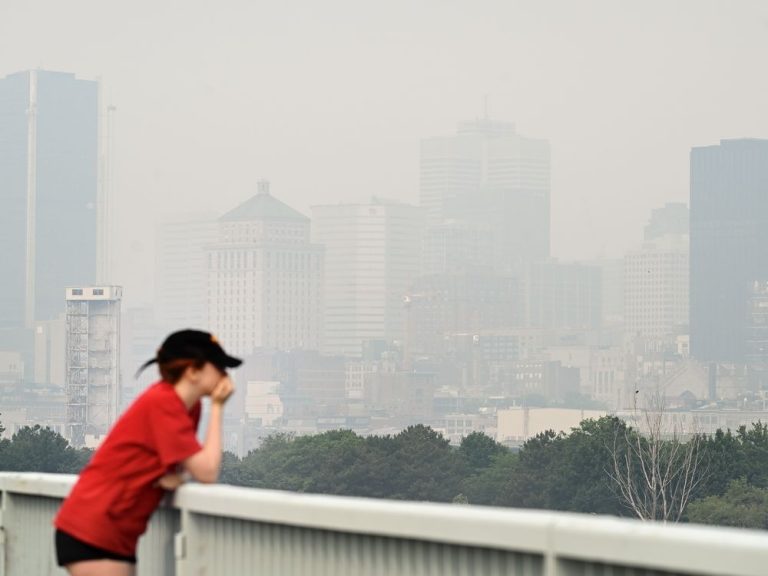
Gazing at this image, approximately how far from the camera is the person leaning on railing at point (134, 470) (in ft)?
15.9

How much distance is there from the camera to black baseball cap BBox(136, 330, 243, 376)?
502 centimetres

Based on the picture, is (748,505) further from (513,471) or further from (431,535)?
(431,535)

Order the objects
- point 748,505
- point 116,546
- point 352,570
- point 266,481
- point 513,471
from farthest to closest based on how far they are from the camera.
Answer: point 266,481 → point 513,471 → point 748,505 → point 116,546 → point 352,570

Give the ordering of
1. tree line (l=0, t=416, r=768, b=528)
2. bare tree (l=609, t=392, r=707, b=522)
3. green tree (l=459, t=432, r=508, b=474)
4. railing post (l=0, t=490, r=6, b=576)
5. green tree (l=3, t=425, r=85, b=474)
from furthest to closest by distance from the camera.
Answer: green tree (l=3, t=425, r=85, b=474)
green tree (l=459, t=432, r=508, b=474)
tree line (l=0, t=416, r=768, b=528)
bare tree (l=609, t=392, r=707, b=522)
railing post (l=0, t=490, r=6, b=576)

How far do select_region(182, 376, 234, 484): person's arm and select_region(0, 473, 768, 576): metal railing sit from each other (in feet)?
0.31

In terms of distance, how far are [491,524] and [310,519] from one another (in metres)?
0.85

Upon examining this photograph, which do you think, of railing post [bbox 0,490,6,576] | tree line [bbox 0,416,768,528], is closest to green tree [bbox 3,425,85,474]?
tree line [bbox 0,416,768,528]

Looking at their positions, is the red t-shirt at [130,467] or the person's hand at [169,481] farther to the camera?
the person's hand at [169,481]

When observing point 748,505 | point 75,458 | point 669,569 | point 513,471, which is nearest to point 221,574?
point 669,569

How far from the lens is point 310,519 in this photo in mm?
4570

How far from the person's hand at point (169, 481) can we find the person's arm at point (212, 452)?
3.4 inches

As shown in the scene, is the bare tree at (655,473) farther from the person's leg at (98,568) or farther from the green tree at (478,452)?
the person's leg at (98,568)

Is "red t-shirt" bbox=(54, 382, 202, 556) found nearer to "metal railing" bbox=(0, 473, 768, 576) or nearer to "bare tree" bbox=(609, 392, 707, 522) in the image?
"metal railing" bbox=(0, 473, 768, 576)

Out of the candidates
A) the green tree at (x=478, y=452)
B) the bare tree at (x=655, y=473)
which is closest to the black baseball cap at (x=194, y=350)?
the bare tree at (x=655, y=473)
